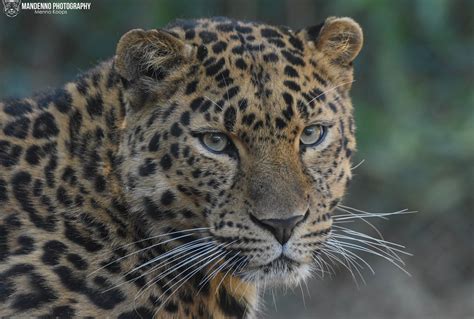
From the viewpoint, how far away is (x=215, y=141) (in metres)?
5.44

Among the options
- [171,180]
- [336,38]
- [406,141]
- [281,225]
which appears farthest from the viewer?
[406,141]

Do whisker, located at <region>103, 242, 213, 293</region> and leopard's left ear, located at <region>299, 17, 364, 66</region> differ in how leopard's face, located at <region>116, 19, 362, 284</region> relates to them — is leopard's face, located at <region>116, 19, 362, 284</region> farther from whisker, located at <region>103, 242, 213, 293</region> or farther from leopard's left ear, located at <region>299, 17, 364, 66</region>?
leopard's left ear, located at <region>299, 17, 364, 66</region>

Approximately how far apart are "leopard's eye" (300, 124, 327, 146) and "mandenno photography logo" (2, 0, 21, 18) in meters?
8.71

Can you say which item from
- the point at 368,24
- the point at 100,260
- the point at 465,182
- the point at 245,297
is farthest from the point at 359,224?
the point at 100,260

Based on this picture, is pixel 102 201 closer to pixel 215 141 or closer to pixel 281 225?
pixel 215 141

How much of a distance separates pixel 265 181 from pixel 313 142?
1.54ft

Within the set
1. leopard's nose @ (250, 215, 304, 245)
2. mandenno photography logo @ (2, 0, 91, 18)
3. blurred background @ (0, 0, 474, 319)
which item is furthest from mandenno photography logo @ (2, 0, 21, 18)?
leopard's nose @ (250, 215, 304, 245)

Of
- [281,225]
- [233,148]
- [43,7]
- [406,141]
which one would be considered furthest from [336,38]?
[43,7]

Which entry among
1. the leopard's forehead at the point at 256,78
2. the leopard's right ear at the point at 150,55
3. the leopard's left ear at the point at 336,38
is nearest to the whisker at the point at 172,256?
the leopard's forehead at the point at 256,78

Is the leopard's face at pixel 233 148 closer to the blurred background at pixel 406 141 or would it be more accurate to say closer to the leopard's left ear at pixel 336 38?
the leopard's left ear at pixel 336 38

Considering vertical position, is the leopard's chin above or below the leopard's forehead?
below

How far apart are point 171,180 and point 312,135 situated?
897 mm

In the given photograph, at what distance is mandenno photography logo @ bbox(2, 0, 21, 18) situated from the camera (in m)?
13.4

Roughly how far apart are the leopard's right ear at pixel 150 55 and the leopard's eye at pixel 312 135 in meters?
0.83
